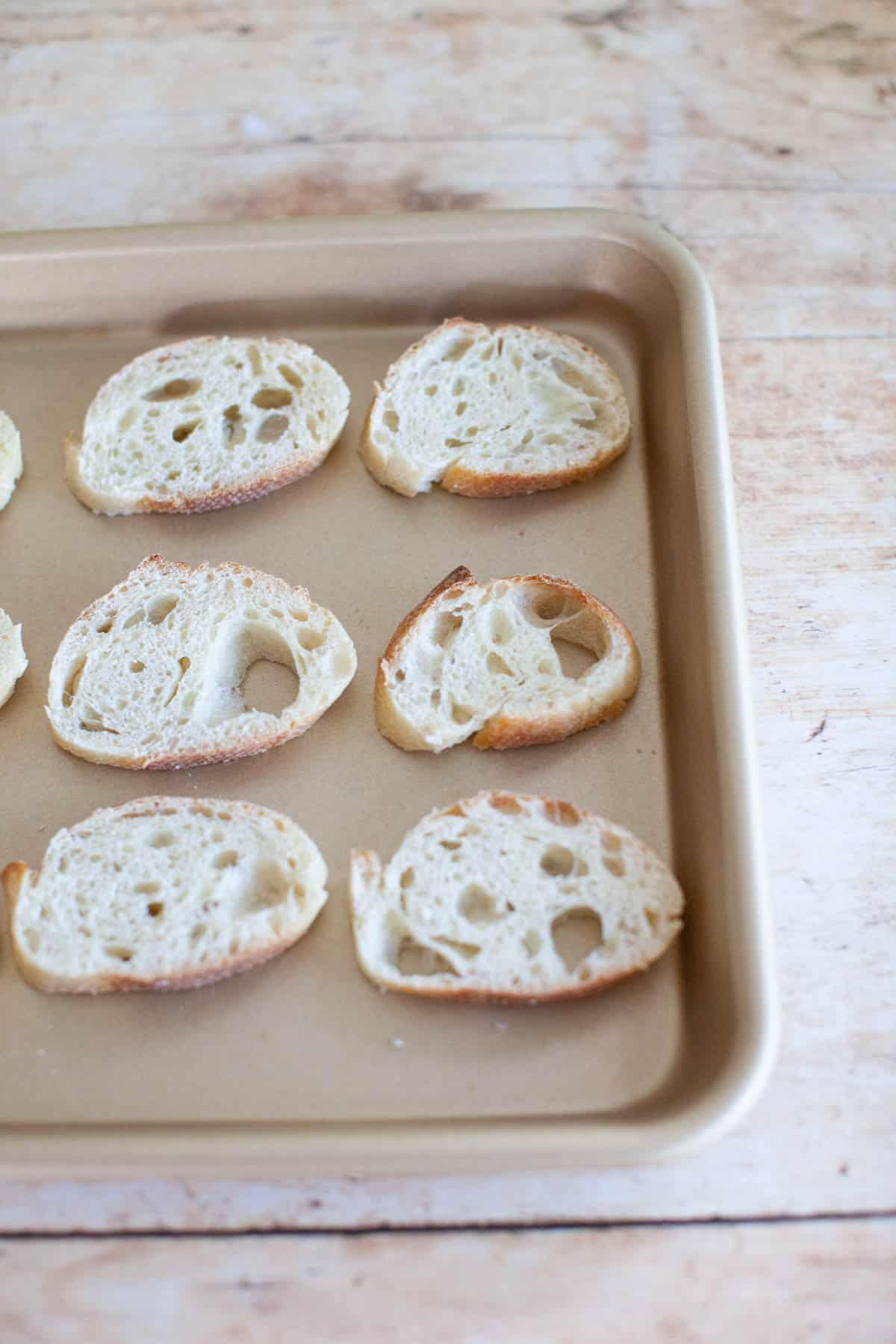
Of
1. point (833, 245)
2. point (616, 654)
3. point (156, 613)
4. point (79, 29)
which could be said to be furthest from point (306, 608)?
point (79, 29)

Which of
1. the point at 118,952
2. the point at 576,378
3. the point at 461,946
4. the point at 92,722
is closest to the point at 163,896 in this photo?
the point at 118,952

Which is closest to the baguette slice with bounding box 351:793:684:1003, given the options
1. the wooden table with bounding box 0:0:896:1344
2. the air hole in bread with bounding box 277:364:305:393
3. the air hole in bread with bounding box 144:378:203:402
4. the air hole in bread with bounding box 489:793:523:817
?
the air hole in bread with bounding box 489:793:523:817

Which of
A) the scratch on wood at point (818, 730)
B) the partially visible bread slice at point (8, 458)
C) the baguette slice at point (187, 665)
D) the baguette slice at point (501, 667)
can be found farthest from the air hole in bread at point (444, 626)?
the partially visible bread slice at point (8, 458)

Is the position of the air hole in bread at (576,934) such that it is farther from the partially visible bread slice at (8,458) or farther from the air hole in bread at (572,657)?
the partially visible bread slice at (8,458)

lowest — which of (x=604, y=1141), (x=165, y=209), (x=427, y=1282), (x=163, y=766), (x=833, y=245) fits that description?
(x=427, y=1282)

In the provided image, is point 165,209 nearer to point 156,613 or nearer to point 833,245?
point 156,613

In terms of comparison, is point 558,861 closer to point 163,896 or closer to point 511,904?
point 511,904

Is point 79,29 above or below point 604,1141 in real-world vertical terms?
above

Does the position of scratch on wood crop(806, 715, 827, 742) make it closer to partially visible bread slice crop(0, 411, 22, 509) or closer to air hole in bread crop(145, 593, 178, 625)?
air hole in bread crop(145, 593, 178, 625)
